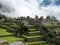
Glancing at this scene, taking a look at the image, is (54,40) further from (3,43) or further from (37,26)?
(3,43)

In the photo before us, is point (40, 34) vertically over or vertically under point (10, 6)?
under

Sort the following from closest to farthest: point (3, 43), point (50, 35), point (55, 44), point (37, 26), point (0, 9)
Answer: point (3, 43), point (55, 44), point (50, 35), point (37, 26), point (0, 9)

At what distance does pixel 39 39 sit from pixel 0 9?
85303 millimetres

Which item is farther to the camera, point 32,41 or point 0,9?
point 0,9

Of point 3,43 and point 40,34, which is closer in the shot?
point 3,43

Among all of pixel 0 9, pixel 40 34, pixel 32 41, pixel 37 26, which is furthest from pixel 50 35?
pixel 0 9

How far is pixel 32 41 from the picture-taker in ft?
99.1

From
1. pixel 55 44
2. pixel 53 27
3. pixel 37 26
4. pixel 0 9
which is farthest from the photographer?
pixel 0 9

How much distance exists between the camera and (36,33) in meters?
33.8

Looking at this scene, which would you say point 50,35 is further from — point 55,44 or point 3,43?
point 3,43

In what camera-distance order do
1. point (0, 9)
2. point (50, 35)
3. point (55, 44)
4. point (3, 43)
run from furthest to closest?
1. point (0, 9)
2. point (50, 35)
3. point (55, 44)
4. point (3, 43)

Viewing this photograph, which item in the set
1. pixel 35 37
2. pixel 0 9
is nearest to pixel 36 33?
pixel 35 37

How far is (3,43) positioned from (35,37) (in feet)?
59.2

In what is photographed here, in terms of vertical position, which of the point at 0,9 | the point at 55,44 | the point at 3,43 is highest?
the point at 0,9
